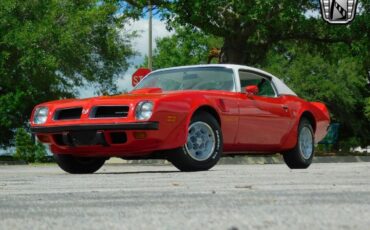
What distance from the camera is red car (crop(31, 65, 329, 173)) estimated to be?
376 inches

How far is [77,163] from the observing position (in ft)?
35.4

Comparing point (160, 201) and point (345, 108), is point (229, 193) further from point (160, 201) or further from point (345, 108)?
point (345, 108)

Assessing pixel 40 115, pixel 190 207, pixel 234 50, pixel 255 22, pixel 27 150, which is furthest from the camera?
pixel 27 150

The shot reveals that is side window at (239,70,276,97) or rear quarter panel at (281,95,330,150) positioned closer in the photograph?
side window at (239,70,276,97)

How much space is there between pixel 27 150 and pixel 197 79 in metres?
14.1

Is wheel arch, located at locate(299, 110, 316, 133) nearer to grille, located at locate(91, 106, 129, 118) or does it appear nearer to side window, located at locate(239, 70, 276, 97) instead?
side window, located at locate(239, 70, 276, 97)

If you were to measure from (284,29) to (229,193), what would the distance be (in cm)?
1778

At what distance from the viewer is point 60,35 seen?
25.8 meters

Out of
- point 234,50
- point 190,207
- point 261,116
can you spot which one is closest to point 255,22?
point 234,50

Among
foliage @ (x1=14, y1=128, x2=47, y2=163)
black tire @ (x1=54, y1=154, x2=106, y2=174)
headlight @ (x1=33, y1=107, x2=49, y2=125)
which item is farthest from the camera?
foliage @ (x1=14, y1=128, x2=47, y2=163)

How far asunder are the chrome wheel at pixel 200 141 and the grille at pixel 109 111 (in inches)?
33.5

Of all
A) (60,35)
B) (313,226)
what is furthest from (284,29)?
(313,226)

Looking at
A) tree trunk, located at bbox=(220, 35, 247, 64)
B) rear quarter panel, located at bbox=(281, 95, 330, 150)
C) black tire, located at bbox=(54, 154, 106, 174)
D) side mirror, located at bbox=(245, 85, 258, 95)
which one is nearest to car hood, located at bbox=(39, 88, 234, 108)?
side mirror, located at bbox=(245, 85, 258, 95)

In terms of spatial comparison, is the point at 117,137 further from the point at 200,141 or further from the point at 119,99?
A: the point at 200,141
